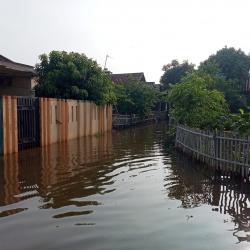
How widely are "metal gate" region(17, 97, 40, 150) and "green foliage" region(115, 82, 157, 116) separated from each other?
839 inches

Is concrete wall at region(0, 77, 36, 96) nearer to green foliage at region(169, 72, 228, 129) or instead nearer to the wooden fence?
the wooden fence

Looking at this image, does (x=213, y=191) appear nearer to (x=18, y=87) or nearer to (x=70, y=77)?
(x=70, y=77)

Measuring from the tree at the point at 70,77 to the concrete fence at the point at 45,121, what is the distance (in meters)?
1.01

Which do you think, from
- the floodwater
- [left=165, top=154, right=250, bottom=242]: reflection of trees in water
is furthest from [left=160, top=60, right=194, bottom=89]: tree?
[left=165, top=154, right=250, bottom=242]: reflection of trees in water

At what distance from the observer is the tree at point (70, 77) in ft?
98.0

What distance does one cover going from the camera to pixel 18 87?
97.6ft

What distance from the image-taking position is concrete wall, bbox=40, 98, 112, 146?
22656 millimetres

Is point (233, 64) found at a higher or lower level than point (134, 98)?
higher

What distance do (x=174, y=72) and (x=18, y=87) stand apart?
3610cm

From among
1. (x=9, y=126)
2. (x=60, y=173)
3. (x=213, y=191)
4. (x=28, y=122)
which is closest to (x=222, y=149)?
(x=213, y=191)

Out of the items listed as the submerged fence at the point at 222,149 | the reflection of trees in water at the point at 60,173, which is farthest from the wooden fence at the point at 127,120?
the submerged fence at the point at 222,149

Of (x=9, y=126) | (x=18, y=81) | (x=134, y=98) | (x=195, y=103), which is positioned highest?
(x=18, y=81)

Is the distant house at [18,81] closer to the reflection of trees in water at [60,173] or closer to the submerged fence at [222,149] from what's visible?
the reflection of trees in water at [60,173]

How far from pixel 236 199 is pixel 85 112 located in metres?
21.3
